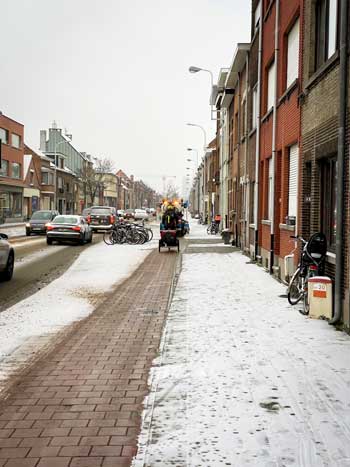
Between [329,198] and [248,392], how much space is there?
5372 millimetres

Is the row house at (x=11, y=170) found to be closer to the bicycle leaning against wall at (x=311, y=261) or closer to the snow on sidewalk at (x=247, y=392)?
the bicycle leaning against wall at (x=311, y=261)

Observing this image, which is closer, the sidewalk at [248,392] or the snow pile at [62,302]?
the sidewalk at [248,392]

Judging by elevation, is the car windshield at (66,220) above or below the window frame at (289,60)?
below

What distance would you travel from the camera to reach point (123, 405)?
4.85 meters

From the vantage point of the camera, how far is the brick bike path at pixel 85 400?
3920 millimetres

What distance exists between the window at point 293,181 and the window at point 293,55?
1.67m

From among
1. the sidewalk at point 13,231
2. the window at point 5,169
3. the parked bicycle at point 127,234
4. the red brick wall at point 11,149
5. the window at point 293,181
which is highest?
the red brick wall at point 11,149

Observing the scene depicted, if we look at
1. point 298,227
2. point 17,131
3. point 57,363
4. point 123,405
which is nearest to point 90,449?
point 123,405

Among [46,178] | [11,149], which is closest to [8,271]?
[11,149]

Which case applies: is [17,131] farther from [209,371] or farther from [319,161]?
[209,371]

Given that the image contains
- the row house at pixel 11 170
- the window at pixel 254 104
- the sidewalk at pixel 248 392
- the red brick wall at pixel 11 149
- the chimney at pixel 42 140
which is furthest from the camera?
the chimney at pixel 42 140

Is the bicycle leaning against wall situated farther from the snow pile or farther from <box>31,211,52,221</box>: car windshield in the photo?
<box>31,211,52,221</box>: car windshield

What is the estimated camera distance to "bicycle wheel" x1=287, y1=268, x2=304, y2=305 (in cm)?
925

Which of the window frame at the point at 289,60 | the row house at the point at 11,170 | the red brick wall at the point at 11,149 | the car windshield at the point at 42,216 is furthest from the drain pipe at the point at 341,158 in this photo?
the red brick wall at the point at 11,149
